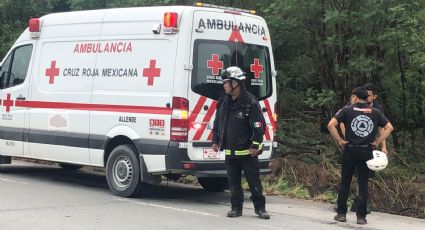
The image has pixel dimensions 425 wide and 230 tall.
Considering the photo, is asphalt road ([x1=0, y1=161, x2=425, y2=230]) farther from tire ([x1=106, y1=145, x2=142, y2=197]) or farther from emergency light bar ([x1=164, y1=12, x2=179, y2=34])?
emergency light bar ([x1=164, y1=12, x2=179, y2=34])

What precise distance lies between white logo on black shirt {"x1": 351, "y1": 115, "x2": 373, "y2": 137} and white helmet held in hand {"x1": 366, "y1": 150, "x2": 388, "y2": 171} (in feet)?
0.92

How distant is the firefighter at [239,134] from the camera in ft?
24.2

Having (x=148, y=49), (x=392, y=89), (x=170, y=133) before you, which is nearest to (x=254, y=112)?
(x=170, y=133)

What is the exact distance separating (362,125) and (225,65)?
2222mm

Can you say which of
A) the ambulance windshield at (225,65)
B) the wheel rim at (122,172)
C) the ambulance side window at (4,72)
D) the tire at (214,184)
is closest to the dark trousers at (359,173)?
the ambulance windshield at (225,65)

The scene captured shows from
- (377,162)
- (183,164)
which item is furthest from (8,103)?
(377,162)

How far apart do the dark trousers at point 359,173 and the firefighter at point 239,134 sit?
1.02 metres

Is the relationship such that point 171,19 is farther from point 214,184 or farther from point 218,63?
point 214,184

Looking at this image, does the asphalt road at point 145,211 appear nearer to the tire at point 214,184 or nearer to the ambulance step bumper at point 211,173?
the tire at point 214,184

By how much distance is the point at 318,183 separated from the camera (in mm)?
10109

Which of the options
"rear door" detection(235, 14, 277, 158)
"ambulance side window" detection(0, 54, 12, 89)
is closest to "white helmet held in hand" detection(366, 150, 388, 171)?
"rear door" detection(235, 14, 277, 158)

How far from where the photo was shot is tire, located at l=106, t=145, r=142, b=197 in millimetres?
8570

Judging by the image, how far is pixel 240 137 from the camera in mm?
7438

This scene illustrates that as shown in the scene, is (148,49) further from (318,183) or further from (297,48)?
(297,48)
